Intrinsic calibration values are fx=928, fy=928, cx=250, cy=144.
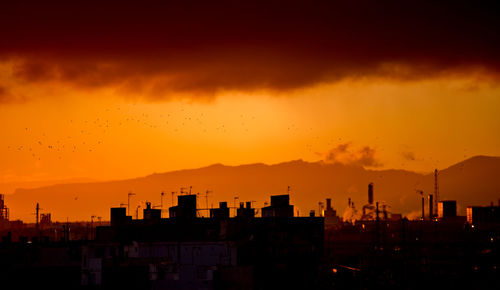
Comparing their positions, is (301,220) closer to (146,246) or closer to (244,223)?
(244,223)

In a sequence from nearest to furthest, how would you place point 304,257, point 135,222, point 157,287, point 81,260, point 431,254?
point 157,287 → point 81,260 → point 304,257 → point 135,222 → point 431,254

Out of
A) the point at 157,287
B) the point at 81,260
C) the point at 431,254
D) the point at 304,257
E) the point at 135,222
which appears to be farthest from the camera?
the point at 431,254

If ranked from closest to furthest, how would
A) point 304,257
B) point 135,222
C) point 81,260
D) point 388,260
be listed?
1. point 81,260
2. point 304,257
3. point 135,222
4. point 388,260

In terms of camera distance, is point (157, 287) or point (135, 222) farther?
point (135, 222)

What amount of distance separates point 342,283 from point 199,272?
95.8 feet

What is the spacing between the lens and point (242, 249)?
89.7m

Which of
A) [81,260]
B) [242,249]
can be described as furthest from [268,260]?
[81,260]

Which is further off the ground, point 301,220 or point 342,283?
point 301,220

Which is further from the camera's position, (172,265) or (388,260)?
(388,260)

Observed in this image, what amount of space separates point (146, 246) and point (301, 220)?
57.0 feet

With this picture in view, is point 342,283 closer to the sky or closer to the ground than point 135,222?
closer to the ground

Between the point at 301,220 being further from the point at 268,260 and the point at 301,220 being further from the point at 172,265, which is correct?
the point at 172,265

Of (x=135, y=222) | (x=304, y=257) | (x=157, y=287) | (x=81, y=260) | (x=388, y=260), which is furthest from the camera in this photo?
(x=388, y=260)

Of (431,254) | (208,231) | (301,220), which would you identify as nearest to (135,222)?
(208,231)
